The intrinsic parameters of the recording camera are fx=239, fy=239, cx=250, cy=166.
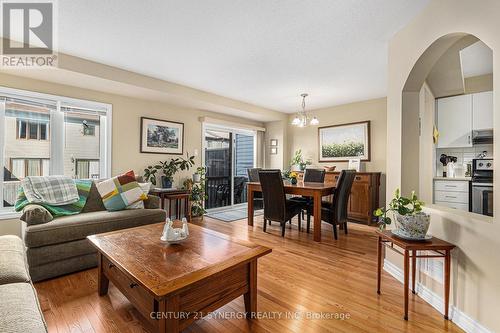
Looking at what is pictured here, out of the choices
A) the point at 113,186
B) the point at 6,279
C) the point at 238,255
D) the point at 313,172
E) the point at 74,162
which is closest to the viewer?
the point at 6,279

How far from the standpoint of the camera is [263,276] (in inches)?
89.9

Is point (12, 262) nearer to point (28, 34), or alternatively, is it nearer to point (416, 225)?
point (28, 34)

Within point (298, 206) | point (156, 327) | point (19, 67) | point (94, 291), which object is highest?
point (19, 67)

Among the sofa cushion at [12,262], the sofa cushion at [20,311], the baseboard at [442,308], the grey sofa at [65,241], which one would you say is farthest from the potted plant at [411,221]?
the grey sofa at [65,241]

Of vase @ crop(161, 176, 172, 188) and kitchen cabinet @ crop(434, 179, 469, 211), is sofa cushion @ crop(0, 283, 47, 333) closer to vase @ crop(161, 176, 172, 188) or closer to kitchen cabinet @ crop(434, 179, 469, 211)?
vase @ crop(161, 176, 172, 188)

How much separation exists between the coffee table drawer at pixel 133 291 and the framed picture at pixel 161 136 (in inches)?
108

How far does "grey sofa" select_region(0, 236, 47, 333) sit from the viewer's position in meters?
0.88

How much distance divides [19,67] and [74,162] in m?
1.34

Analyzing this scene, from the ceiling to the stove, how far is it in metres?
1.77

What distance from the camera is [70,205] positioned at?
9.16ft

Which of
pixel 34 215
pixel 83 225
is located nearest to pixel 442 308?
pixel 83 225

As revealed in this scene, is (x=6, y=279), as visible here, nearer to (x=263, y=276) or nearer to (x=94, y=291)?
(x=94, y=291)

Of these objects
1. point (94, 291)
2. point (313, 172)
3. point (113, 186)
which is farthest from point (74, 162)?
point (313, 172)

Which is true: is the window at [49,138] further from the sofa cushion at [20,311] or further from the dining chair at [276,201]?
the sofa cushion at [20,311]
